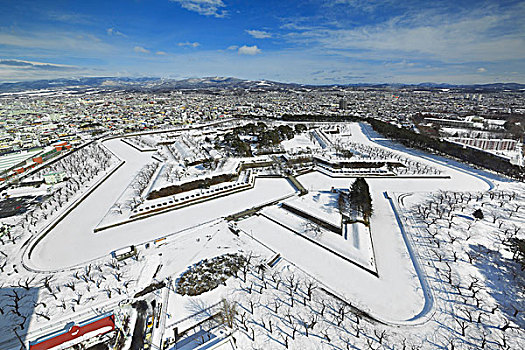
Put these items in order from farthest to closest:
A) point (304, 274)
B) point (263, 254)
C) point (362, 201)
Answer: point (362, 201) → point (263, 254) → point (304, 274)

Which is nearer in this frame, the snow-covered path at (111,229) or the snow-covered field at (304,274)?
the snow-covered field at (304,274)

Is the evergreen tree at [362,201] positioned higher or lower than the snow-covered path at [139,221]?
higher

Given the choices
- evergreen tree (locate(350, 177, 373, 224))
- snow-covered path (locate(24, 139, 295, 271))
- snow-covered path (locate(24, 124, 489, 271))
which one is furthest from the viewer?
evergreen tree (locate(350, 177, 373, 224))

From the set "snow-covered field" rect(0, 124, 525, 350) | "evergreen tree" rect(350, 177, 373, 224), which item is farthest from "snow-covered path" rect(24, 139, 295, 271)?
"evergreen tree" rect(350, 177, 373, 224)

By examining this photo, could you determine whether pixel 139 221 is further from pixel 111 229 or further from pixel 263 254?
pixel 263 254

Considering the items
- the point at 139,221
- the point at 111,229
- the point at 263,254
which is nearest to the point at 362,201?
the point at 263,254

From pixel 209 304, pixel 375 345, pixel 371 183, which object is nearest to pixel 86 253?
pixel 209 304

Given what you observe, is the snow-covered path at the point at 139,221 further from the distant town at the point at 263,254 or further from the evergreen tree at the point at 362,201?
the evergreen tree at the point at 362,201

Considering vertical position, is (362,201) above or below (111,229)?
above

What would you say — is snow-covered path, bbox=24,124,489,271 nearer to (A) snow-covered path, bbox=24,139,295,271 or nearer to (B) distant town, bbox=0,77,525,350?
(A) snow-covered path, bbox=24,139,295,271

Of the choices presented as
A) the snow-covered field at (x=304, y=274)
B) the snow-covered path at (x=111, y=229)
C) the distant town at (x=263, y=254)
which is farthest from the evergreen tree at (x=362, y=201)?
the snow-covered path at (x=111, y=229)

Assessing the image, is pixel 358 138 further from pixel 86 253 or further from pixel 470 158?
pixel 86 253
